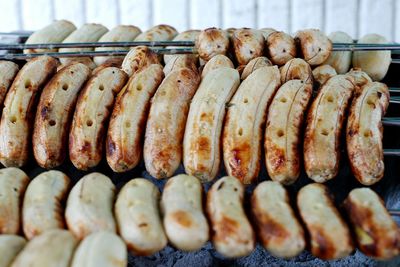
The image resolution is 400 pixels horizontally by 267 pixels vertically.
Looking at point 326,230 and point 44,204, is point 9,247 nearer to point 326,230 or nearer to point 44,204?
point 44,204

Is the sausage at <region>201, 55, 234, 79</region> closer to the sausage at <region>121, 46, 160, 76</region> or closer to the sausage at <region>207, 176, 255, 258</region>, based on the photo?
the sausage at <region>121, 46, 160, 76</region>

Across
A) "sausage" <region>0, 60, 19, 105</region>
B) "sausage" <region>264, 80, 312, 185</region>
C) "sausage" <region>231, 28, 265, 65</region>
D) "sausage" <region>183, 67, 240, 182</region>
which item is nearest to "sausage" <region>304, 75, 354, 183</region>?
"sausage" <region>264, 80, 312, 185</region>

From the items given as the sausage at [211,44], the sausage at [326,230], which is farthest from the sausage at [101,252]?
the sausage at [211,44]

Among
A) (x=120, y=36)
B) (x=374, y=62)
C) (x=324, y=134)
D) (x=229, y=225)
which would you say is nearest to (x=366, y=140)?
(x=324, y=134)

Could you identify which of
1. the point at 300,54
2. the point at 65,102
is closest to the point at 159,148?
the point at 65,102

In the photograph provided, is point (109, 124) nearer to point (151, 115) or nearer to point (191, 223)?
point (151, 115)

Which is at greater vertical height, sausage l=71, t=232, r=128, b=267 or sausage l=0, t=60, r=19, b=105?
sausage l=0, t=60, r=19, b=105
